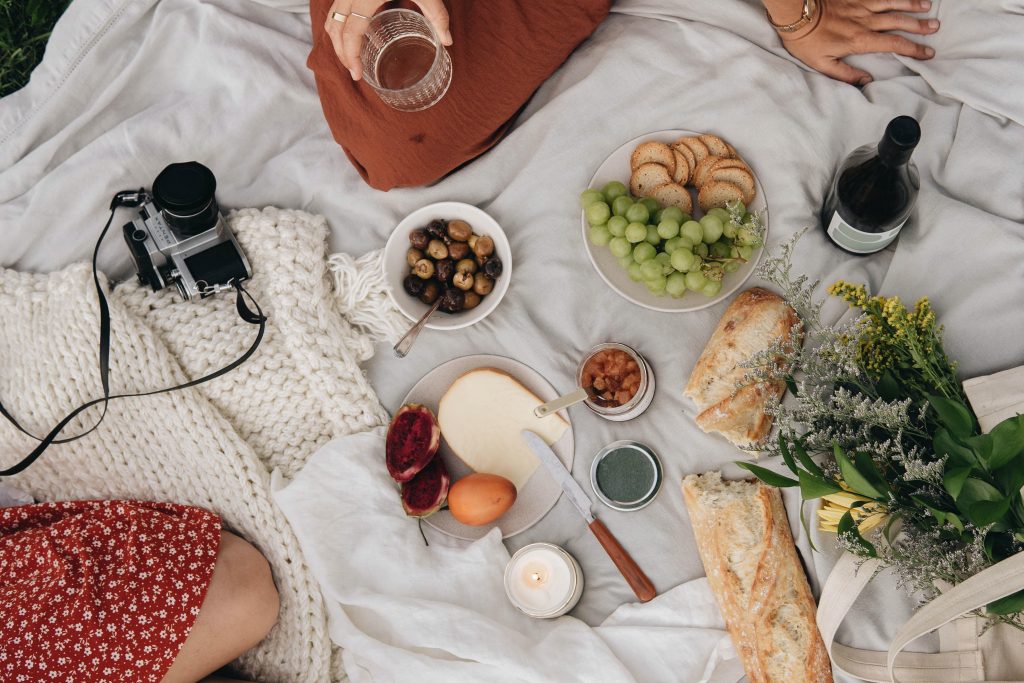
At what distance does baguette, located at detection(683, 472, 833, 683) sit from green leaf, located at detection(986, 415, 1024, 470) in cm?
39

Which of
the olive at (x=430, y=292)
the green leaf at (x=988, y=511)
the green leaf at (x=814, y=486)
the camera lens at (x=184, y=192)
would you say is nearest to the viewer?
the green leaf at (x=988, y=511)

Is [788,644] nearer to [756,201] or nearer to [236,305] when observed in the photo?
[756,201]

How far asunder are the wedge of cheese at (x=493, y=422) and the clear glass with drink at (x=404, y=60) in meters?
0.47

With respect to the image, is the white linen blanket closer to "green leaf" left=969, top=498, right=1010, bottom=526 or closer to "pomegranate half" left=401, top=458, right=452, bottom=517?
"pomegranate half" left=401, top=458, right=452, bottom=517

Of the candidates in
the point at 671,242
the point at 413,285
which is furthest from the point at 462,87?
the point at 671,242

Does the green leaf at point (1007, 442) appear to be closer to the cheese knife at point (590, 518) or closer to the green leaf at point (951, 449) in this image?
the green leaf at point (951, 449)

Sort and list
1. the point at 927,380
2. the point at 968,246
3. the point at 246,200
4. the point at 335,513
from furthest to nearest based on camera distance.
Result: the point at 246,200 → the point at 335,513 → the point at 968,246 → the point at 927,380

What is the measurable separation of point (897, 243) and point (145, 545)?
1267 mm

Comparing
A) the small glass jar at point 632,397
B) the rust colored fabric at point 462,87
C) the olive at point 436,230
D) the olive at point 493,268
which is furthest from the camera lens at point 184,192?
the small glass jar at point 632,397

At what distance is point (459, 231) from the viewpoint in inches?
51.2

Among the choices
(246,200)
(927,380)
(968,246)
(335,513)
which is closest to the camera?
(927,380)

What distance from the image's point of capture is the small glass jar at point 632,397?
124 cm

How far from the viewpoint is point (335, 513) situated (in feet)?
4.17

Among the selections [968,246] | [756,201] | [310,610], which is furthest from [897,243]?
[310,610]
